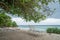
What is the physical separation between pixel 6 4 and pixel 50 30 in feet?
28.4

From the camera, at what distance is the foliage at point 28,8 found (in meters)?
12.1

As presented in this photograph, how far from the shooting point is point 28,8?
492 inches

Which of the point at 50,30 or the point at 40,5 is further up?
the point at 40,5

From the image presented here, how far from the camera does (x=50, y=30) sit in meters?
20.8

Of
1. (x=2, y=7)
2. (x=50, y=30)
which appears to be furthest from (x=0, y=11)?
(x=50, y=30)

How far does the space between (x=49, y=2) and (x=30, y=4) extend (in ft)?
4.05

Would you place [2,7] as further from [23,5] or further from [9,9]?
[23,5]

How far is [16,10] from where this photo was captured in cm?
1335

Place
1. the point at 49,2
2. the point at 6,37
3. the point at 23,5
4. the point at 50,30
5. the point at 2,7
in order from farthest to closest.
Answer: the point at 50,30
the point at 6,37
the point at 2,7
the point at 23,5
the point at 49,2

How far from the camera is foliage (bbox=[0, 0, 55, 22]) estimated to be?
39.8ft

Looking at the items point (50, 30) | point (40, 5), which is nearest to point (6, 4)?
point (40, 5)

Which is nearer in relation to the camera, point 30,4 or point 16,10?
point 30,4

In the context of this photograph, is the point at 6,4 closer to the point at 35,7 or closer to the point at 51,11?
the point at 35,7

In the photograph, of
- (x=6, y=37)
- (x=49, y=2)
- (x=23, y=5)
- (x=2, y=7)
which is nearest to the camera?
(x=49, y=2)
